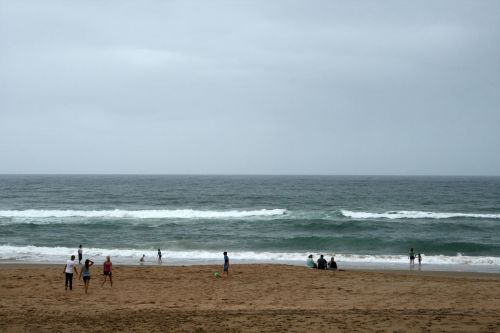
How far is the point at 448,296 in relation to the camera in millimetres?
15641

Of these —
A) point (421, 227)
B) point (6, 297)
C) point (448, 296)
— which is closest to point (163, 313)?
point (6, 297)

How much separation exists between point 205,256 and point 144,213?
22031mm

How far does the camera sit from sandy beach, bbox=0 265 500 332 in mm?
10719

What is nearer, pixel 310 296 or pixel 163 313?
pixel 163 313

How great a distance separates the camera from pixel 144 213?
48000mm

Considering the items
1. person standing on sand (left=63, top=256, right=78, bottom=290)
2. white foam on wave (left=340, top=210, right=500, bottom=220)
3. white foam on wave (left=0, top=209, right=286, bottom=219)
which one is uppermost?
person standing on sand (left=63, top=256, right=78, bottom=290)

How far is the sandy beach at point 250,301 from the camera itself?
10719 millimetres

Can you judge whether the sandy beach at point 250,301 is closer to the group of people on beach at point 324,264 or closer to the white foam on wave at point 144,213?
the group of people on beach at point 324,264

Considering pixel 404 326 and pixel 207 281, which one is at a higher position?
pixel 404 326

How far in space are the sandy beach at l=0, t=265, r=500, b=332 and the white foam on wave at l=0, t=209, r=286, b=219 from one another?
23.2m

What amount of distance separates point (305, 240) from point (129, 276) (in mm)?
15846

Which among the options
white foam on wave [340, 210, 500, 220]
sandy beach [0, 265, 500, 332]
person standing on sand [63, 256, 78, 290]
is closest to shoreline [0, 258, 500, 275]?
sandy beach [0, 265, 500, 332]

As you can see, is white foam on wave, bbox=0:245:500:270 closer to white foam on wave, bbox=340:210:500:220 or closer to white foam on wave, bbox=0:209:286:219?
white foam on wave, bbox=0:209:286:219

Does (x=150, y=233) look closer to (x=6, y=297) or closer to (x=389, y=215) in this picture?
(x=6, y=297)
